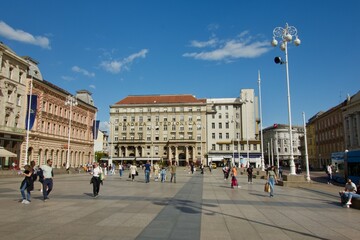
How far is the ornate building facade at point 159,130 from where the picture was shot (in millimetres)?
89062

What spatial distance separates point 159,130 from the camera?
304 feet

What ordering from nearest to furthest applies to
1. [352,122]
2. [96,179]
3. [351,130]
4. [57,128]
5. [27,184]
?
[27,184]
[96,179]
[57,128]
[352,122]
[351,130]

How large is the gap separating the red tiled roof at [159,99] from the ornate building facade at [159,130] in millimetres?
324

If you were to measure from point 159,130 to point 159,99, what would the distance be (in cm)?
1133

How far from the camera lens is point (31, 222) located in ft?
27.5

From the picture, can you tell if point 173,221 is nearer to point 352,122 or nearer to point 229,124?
point 352,122

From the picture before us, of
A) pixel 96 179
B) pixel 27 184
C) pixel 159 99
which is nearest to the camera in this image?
pixel 27 184

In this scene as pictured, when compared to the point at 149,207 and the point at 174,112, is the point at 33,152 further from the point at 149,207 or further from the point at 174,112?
the point at 174,112

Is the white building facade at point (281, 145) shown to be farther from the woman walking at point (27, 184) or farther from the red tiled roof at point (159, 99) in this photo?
the woman walking at point (27, 184)

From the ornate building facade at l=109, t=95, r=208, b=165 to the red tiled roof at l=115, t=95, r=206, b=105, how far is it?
324mm

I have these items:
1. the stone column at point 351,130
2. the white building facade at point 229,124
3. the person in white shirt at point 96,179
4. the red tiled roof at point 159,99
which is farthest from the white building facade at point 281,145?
the person in white shirt at point 96,179

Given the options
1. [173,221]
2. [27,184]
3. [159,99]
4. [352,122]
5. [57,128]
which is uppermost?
[159,99]

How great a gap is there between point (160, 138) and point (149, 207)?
266 ft

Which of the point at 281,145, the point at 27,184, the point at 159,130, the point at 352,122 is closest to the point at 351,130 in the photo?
the point at 352,122
